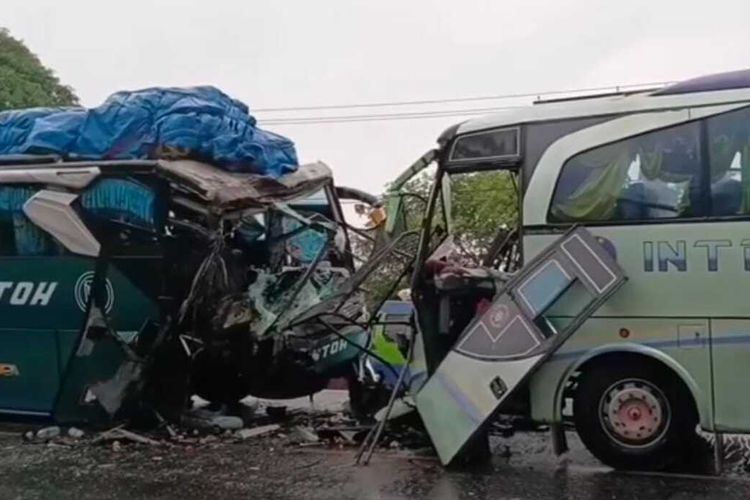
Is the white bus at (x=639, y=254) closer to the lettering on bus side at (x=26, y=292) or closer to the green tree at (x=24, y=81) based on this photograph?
the lettering on bus side at (x=26, y=292)

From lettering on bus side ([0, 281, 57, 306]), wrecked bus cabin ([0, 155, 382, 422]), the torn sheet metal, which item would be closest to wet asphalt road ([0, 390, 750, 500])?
wrecked bus cabin ([0, 155, 382, 422])

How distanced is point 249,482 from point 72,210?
3.24 metres

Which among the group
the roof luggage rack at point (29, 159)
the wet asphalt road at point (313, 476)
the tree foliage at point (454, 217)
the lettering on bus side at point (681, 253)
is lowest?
the wet asphalt road at point (313, 476)

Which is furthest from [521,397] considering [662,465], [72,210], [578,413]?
[72,210]

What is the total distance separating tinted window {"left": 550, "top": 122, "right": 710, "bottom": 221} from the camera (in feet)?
24.2

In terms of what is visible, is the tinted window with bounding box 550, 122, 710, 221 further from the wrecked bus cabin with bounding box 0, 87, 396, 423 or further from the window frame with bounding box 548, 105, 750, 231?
the wrecked bus cabin with bounding box 0, 87, 396, 423

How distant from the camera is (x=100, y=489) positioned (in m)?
7.45

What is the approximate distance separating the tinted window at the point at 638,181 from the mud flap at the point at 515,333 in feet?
0.87

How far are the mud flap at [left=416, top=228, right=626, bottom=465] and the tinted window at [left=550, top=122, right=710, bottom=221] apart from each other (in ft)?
0.87

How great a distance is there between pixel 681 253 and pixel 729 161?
2.49 ft

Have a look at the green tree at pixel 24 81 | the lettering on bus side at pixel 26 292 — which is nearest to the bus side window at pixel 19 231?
the lettering on bus side at pixel 26 292

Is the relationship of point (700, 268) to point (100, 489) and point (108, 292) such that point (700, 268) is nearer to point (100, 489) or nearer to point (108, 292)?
point (100, 489)

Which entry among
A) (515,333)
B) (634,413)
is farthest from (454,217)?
(634,413)

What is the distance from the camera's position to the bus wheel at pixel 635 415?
24.4ft
